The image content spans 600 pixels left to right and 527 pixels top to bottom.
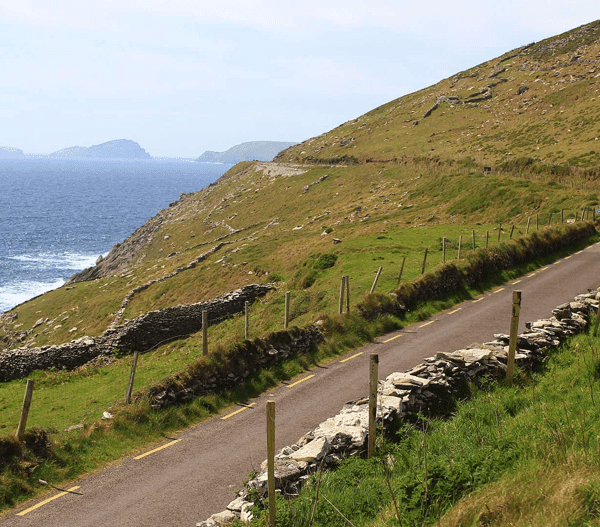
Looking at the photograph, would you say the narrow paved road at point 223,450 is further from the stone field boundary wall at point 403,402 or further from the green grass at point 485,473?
the green grass at point 485,473

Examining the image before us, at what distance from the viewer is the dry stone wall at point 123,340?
32.8 meters

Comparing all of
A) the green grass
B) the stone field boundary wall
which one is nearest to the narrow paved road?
the stone field boundary wall

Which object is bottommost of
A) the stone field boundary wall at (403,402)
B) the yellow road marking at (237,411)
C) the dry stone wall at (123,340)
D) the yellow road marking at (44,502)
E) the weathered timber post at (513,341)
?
the dry stone wall at (123,340)

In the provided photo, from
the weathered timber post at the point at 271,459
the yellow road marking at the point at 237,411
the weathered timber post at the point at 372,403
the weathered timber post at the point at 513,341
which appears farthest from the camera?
the yellow road marking at the point at 237,411

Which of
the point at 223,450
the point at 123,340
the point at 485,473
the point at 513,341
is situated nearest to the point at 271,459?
the point at 485,473

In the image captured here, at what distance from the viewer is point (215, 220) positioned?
9419 cm

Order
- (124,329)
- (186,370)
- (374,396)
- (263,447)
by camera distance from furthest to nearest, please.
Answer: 1. (124,329)
2. (186,370)
3. (263,447)
4. (374,396)

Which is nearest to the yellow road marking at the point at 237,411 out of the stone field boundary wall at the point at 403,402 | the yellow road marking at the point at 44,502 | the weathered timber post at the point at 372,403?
the stone field boundary wall at the point at 403,402

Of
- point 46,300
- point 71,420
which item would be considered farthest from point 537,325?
point 46,300

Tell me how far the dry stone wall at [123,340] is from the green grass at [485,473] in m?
19.7

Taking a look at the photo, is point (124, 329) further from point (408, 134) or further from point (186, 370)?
point (408, 134)

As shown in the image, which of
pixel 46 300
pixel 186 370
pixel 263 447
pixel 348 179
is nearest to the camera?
pixel 263 447

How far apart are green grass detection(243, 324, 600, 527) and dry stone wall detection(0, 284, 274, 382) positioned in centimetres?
1967

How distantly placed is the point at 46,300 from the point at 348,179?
1965 inches
